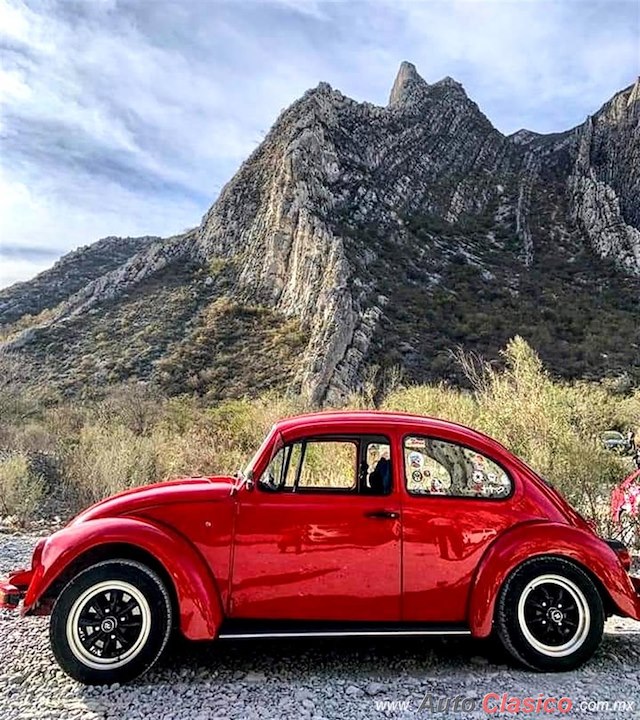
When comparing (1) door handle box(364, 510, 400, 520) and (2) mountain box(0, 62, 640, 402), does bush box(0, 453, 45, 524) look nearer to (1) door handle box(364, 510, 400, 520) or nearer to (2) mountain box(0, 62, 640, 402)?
(1) door handle box(364, 510, 400, 520)

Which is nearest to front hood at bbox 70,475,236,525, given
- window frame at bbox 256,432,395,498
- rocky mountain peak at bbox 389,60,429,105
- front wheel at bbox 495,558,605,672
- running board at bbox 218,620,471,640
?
window frame at bbox 256,432,395,498

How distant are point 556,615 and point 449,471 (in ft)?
3.94

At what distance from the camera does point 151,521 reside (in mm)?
3955

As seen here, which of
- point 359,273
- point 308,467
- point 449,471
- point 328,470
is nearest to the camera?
point 449,471

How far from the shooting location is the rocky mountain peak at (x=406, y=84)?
63.6 metres

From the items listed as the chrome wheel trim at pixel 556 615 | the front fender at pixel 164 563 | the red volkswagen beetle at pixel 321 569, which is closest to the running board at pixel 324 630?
the red volkswagen beetle at pixel 321 569

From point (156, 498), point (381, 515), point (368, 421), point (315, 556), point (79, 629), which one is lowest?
point (79, 629)

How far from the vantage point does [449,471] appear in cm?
420

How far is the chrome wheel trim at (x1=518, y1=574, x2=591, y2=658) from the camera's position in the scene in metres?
3.94

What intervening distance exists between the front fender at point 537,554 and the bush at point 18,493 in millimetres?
8352

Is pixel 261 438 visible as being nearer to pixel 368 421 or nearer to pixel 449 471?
pixel 368 421

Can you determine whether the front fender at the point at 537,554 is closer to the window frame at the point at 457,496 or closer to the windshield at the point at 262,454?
the window frame at the point at 457,496

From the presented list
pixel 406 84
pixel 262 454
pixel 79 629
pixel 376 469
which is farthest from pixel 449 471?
pixel 406 84

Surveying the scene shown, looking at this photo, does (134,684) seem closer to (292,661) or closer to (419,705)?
(292,661)
